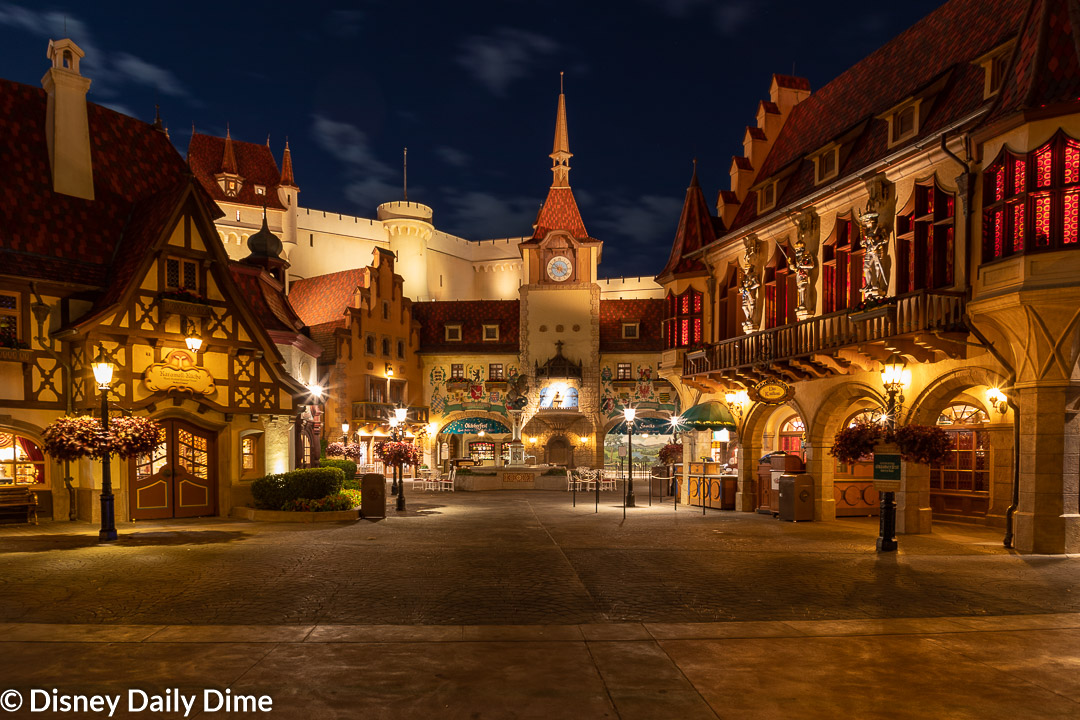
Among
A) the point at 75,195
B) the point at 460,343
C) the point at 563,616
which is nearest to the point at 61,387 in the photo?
the point at 75,195

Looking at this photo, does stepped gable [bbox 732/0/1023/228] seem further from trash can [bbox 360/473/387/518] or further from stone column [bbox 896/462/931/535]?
trash can [bbox 360/473/387/518]

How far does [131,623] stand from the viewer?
29.0ft

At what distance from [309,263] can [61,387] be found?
140 ft

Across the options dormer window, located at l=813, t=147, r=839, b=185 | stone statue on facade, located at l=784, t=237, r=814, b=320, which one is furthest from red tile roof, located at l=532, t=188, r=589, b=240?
stone statue on facade, located at l=784, t=237, r=814, b=320

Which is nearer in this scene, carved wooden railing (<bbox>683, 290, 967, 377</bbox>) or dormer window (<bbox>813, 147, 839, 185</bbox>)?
carved wooden railing (<bbox>683, 290, 967, 377</bbox>)

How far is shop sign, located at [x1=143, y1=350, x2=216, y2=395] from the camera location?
20625 mm

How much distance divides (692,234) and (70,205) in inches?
816

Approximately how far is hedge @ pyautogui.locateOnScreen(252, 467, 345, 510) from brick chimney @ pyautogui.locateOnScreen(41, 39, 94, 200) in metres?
Answer: 10.1

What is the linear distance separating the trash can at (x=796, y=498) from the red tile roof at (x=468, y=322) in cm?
3116

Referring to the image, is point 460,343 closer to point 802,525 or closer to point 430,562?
point 802,525

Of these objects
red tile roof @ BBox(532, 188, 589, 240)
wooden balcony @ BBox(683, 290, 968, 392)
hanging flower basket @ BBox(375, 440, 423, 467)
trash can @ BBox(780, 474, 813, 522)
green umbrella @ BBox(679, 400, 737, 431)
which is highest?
red tile roof @ BBox(532, 188, 589, 240)

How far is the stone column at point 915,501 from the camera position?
18.0 metres

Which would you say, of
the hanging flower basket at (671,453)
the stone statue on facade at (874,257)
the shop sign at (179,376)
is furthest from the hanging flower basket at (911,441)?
the hanging flower basket at (671,453)

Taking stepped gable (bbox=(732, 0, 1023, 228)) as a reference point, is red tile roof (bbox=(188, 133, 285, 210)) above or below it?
above
